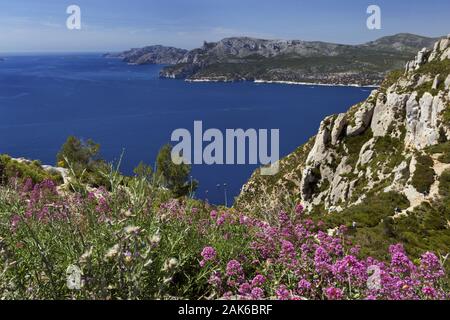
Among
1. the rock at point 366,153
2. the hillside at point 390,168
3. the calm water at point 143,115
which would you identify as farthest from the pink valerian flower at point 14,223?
the calm water at point 143,115

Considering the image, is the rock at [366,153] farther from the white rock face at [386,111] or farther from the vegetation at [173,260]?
the vegetation at [173,260]

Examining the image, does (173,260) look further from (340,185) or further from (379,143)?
(379,143)

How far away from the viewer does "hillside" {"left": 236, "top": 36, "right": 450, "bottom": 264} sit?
19.9 meters

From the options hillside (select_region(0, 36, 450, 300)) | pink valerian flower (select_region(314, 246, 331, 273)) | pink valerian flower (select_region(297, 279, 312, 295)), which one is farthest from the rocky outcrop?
pink valerian flower (select_region(297, 279, 312, 295))

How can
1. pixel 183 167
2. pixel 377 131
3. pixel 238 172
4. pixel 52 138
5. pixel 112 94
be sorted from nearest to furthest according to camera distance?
pixel 183 167, pixel 377 131, pixel 238 172, pixel 52 138, pixel 112 94

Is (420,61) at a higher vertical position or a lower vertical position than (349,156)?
higher

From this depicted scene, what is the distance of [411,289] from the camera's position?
3.15 m

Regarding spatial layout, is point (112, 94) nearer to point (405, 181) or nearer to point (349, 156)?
point (349, 156)

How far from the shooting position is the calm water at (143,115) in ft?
276

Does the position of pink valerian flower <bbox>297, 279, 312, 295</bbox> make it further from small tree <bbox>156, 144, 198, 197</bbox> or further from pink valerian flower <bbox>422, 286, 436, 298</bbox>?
small tree <bbox>156, 144, 198, 197</bbox>

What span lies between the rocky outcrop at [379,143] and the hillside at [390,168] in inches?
3.2

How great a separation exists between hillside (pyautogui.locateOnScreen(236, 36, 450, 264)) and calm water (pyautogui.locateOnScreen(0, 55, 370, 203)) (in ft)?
61.0

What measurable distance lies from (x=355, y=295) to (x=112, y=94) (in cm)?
16914
